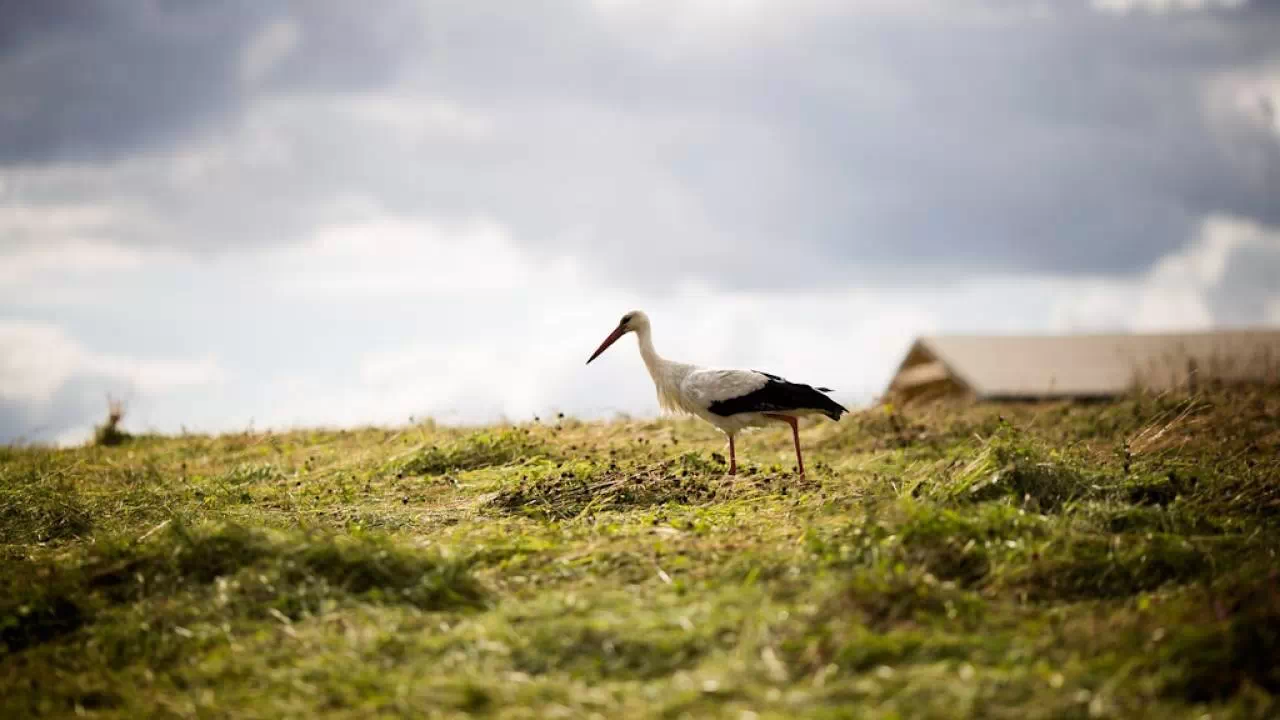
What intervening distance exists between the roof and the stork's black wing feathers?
7.28m

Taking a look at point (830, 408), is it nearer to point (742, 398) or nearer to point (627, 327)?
point (742, 398)

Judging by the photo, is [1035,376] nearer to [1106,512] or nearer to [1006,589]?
[1106,512]

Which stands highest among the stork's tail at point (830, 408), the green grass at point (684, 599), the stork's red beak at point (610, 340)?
the stork's red beak at point (610, 340)

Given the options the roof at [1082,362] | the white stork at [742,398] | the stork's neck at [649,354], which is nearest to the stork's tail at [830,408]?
the white stork at [742,398]

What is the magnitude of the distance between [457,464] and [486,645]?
578 centimetres

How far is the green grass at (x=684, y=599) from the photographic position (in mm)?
4465

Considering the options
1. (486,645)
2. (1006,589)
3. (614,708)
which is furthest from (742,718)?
(1006,589)

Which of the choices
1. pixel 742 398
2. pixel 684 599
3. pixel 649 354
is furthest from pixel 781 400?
pixel 684 599

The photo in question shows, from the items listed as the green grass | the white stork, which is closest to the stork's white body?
the white stork

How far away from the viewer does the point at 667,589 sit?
5.67 m

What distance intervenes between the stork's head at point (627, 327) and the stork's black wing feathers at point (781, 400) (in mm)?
1635

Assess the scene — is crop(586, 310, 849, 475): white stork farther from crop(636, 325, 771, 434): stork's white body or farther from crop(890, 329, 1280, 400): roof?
crop(890, 329, 1280, 400): roof

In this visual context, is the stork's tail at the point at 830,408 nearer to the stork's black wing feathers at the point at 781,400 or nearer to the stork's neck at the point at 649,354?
the stork's black wing feathers at the point at 781,400

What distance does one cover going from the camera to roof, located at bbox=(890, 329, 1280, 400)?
17.3 m
